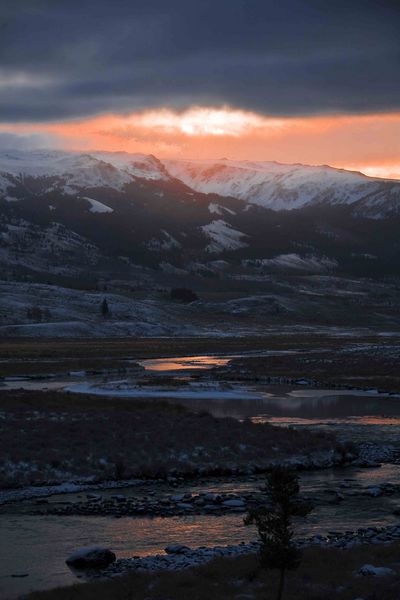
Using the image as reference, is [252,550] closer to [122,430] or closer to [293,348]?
[122,430]

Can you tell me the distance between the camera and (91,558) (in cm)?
2733

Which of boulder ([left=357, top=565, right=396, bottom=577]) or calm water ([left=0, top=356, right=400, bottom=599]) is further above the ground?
boulder ([left=357, top=565, right=396, bottom=577])

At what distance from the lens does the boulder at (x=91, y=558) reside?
1072 inches

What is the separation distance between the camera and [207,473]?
4159 cm

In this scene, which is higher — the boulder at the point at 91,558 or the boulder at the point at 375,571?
the boulder at the point at 375,571

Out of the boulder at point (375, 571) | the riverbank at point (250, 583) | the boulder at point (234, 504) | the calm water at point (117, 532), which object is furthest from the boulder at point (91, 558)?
the boulder at point (234, 504)

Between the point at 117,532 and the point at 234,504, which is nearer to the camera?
the point at 117,532

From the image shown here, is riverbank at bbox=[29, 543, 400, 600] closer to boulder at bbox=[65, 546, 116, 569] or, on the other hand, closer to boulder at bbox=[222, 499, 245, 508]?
boulder at bbox=[65, 546, 116, 569]

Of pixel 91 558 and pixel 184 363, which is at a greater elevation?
pixel 91 558

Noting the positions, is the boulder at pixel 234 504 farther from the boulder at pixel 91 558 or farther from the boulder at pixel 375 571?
the boulder at pixel 375 571

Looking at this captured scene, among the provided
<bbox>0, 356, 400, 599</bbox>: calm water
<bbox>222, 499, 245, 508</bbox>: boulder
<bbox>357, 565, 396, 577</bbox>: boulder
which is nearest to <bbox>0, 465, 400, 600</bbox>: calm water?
<bbox>0, 356, 400, 599</bbox>: calm water

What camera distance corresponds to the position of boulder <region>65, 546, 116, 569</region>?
27.2 metres

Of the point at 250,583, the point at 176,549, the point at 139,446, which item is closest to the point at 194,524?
the point at 176,549

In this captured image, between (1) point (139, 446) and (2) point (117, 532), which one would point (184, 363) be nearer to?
(1) point (139, 446)
